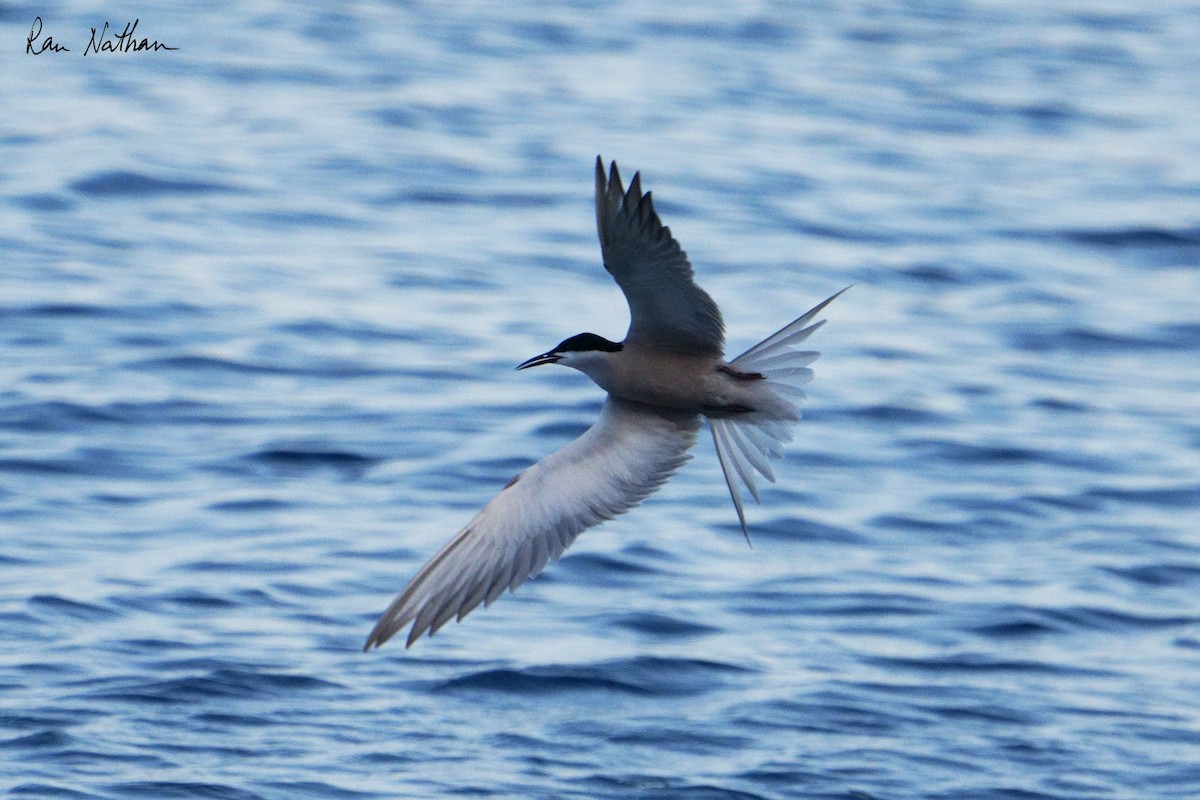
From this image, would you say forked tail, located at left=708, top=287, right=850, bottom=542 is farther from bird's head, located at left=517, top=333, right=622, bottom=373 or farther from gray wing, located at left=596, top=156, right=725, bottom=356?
bird's head, located at left=517, top=333, right=622, bottom=373

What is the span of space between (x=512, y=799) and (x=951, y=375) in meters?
6.31

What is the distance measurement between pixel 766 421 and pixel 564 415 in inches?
204

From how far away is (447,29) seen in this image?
71.8 ft

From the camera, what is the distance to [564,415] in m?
12.5

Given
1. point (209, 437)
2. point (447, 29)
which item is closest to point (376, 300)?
point (209, 437)

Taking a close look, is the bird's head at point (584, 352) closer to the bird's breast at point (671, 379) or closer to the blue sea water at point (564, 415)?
the bird's breast at point (671, 379)

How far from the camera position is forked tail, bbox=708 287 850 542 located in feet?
23.7

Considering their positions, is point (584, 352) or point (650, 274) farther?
point (584, 352)

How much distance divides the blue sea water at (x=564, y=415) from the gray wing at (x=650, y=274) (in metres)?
2.32

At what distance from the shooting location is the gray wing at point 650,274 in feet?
20.8

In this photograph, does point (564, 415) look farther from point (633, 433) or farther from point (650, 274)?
point (650, 274)
